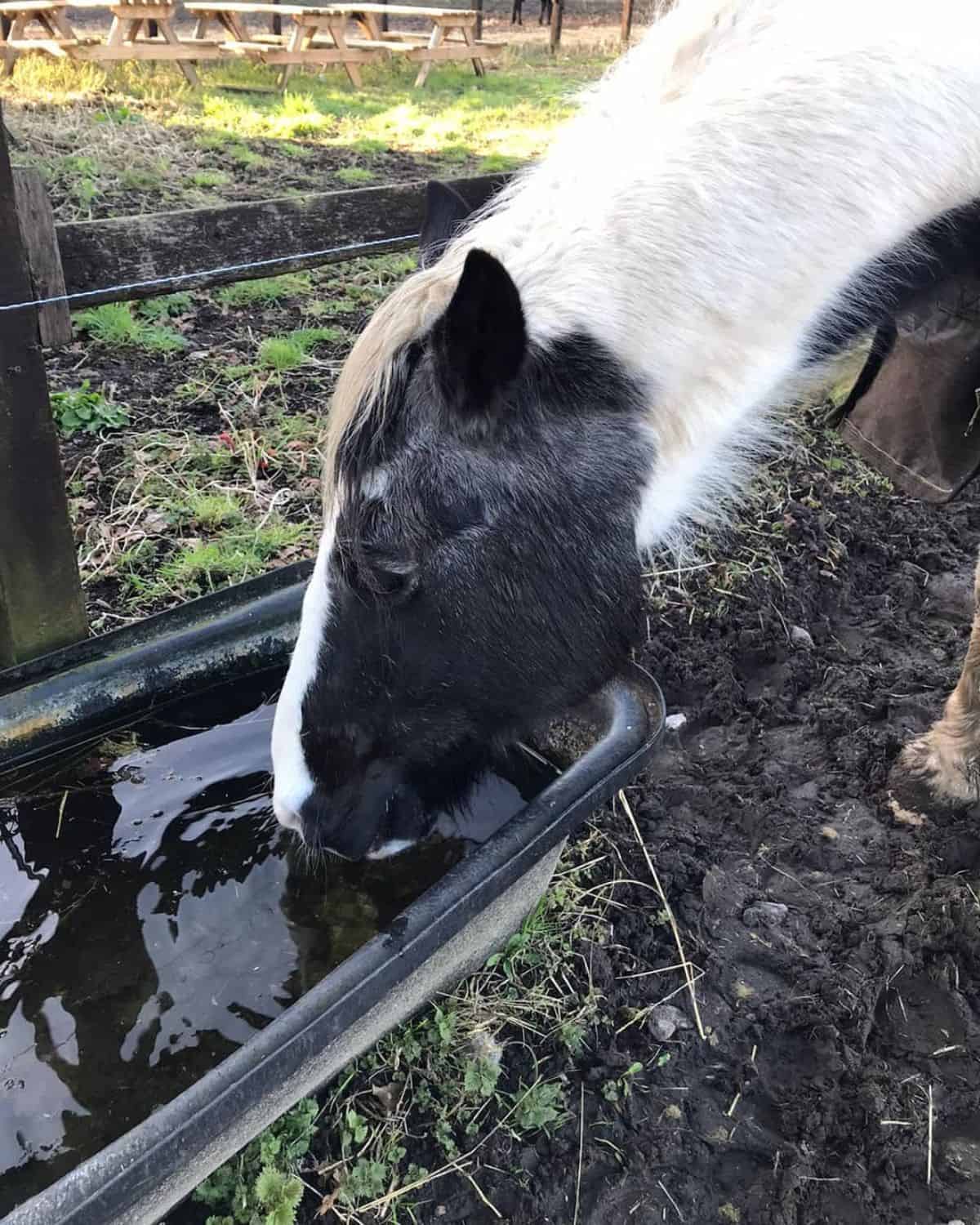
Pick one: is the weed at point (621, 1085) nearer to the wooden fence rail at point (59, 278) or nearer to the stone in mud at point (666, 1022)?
the stone in mud at point (666, 1022)

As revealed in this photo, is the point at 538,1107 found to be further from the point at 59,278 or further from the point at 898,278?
the point at 59,278

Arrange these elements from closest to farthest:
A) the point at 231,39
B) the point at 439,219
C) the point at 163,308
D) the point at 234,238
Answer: the point at 439,219 → the point at 234,238 → the point at 163,308 → the point at 231,39

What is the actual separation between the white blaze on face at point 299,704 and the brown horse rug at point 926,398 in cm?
130

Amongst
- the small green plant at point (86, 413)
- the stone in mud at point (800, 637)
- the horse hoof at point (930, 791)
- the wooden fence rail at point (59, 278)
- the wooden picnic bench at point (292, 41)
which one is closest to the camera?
the wooden fence rail at point (59, 278)

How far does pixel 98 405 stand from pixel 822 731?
3.28 meters

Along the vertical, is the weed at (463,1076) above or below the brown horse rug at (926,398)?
below

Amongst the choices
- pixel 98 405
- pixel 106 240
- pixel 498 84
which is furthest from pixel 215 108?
pixel 106 240

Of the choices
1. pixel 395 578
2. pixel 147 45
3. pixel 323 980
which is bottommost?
pixel 323 980

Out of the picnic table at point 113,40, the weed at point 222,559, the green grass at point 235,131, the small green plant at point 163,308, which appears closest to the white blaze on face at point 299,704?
the weed at point 222,559

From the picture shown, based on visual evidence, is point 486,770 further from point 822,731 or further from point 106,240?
point 106,240

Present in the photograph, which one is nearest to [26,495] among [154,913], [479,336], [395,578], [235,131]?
[154,913]

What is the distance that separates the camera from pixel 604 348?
1661mm

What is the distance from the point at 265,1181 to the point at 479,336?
1.60m

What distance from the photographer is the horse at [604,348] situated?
165cm
